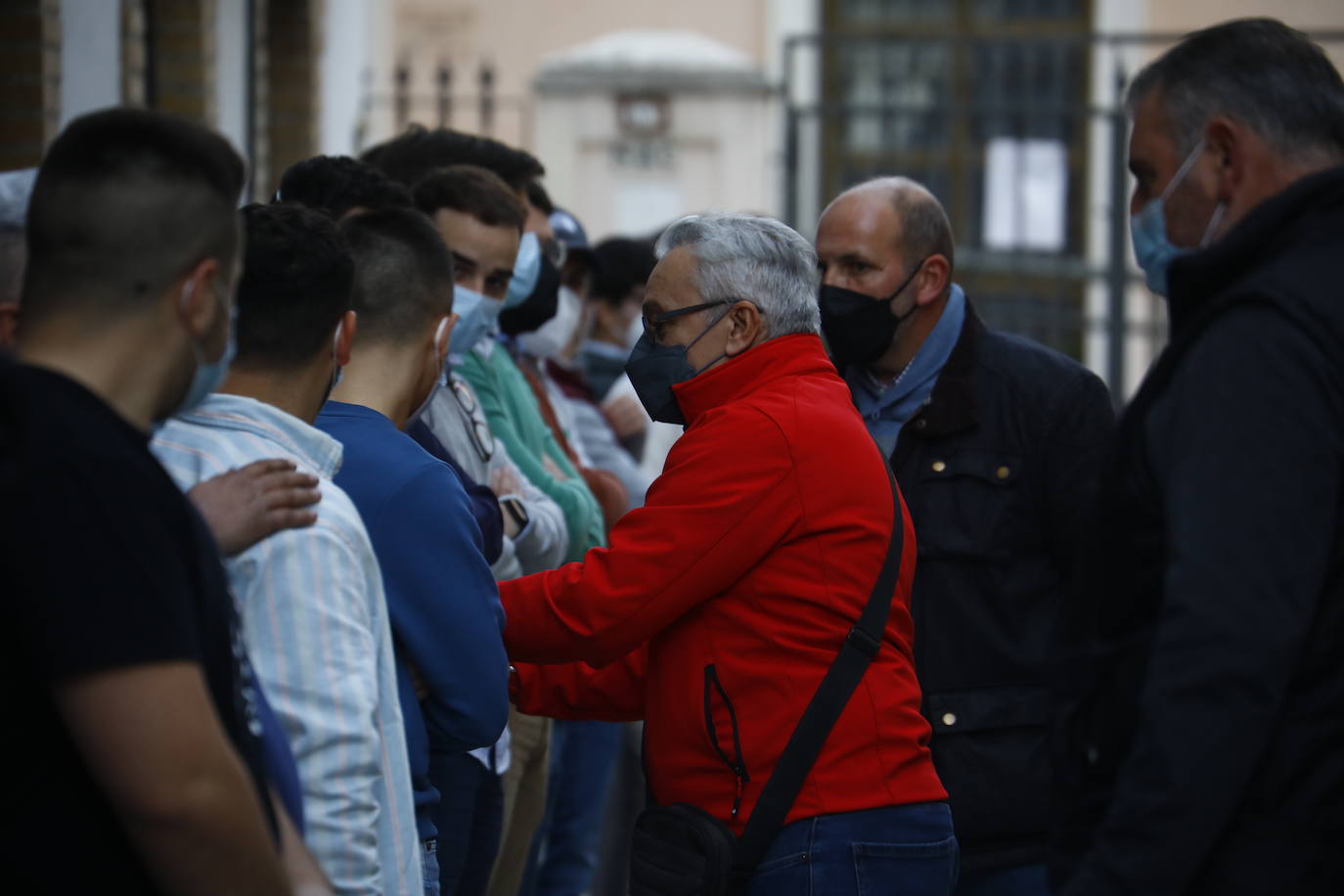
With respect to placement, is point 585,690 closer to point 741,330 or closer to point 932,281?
point 741,330

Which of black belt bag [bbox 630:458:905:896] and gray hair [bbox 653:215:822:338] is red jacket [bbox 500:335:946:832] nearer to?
black belt bag [bbox 630:458:905:896]

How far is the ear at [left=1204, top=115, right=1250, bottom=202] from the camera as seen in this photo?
2338 millimetres

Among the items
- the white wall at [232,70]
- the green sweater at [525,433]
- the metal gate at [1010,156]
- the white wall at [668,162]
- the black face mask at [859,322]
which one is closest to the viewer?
the black face mask at [859,322]

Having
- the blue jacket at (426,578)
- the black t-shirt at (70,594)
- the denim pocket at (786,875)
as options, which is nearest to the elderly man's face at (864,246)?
Answer: the blue jacket at (426,578)

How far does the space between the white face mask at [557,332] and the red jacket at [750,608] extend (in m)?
1.89

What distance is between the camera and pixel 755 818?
2.97m

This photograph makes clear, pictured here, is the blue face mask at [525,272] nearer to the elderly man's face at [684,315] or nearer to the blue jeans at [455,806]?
the elderly man's face at [684,315]

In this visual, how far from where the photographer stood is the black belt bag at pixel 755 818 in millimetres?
2975

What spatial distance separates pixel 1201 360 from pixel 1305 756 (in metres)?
0.53

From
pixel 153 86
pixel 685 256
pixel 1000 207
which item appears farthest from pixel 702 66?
pixel 685 256

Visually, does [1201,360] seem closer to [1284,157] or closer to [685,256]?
[1284,157]

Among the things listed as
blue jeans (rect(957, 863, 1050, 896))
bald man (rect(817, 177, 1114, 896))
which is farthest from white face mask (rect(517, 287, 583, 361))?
blue jeans (rect(957, 863, 1050, 896))

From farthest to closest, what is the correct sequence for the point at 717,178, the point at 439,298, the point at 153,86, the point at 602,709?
the point at 717,178 → the point at 153,86 → the point at 602,709 → the point at 439,298

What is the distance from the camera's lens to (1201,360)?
221 cm
